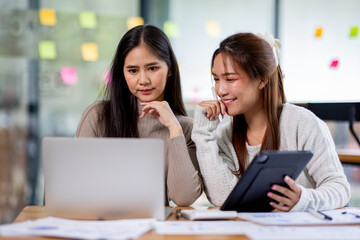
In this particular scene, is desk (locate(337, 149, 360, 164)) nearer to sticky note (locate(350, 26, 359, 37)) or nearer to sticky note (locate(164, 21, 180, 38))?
sticky note (locate(350, 26, 359, 37))

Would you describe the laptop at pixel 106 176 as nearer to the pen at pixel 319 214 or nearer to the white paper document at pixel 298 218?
the white paper document at pixel 298 218

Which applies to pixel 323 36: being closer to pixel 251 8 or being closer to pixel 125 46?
pixel 251 8

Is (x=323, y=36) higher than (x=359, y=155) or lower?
higher

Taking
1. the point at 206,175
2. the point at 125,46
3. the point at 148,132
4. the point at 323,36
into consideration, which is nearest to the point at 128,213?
the point at 206,175

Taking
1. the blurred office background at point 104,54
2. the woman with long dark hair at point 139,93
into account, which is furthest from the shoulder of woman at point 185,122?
the blurred office background at point 104,54

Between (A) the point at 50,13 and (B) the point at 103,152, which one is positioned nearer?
(B) the point at 103,152

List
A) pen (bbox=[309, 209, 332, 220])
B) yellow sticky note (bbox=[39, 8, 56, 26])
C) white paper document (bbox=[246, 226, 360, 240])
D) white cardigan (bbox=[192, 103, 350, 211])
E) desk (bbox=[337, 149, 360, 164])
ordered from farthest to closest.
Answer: yellow sticky note (bbox=[39, 8, 56, 26]) < desk (bbox=[337, 149, 360, 164]) < white cardigan (bbox=[192, 103, 350, 211]) < pen (bbox=[309, 209, 332, 220]) < white paper document (bbox=[246, 226, 360, 240])

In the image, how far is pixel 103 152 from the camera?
116 centimetres

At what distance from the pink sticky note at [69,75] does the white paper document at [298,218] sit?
2.74 m

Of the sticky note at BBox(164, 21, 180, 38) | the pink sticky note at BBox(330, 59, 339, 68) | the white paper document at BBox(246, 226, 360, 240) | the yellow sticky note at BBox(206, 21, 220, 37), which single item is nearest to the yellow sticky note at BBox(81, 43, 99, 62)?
the sticky note at BBox(164, 21, 180, 38)

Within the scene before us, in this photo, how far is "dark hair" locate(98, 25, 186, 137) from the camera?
6.00ft

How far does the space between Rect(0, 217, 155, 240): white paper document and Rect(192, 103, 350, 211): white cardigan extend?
0.45 metres

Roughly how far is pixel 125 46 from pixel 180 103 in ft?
1.10

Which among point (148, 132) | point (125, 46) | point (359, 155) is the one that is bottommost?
point (359, 155)
